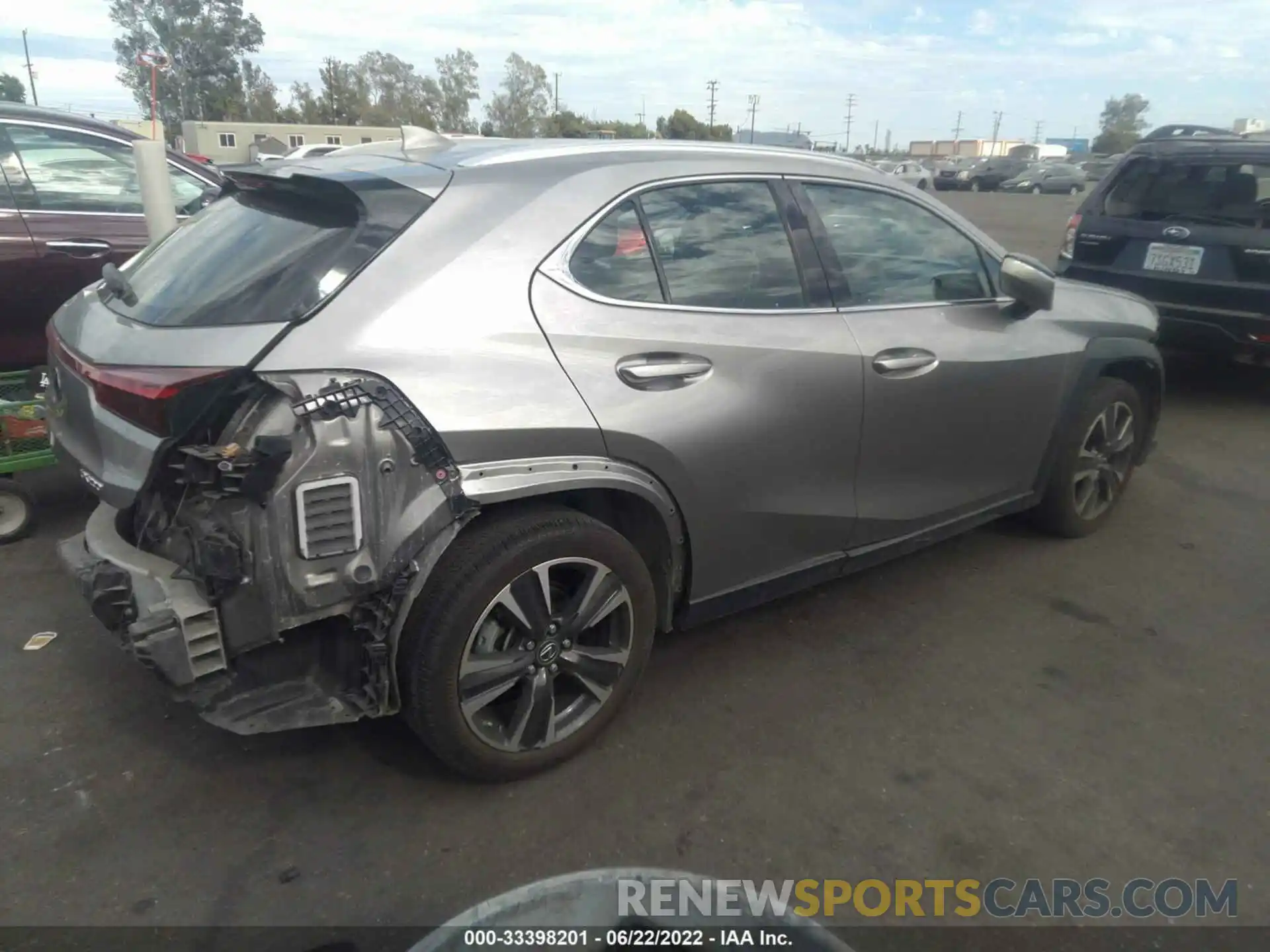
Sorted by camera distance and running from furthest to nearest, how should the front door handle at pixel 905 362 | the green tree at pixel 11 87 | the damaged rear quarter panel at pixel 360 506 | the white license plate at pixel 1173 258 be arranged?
the green tree at pixel 11 87
the white license plate at pixel 1173 258
the front door handle at pixel 905 362
the damaged rear quarter panel at pixel 360 506

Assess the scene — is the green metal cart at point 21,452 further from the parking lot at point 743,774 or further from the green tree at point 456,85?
the green tree at point 456,85

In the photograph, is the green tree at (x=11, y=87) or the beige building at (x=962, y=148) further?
the beige building at (x=962, y=148)

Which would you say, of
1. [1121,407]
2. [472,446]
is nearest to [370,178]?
[472,446]

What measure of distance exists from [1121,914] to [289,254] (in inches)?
110

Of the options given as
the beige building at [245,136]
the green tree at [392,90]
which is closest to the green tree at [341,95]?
the green tree at [392,90]

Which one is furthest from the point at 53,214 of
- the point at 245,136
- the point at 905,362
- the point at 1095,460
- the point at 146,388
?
the point at 245,136

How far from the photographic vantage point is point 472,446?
99.0 inches

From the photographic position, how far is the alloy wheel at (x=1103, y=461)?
14.7 feet

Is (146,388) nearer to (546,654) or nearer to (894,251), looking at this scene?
(546,654)

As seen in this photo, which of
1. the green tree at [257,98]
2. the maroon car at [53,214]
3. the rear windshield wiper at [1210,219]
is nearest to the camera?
the maroon car at [53,214]

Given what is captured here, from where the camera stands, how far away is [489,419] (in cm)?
253

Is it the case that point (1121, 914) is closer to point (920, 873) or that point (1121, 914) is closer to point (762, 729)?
point (920, 873)

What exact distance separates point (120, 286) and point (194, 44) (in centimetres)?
6981

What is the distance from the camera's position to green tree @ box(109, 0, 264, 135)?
60156 millimetres
